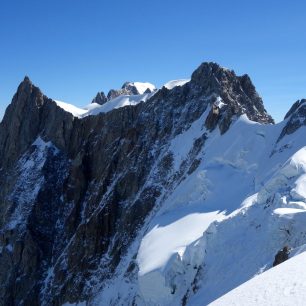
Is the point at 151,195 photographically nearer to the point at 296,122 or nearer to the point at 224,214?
the point at 224,214

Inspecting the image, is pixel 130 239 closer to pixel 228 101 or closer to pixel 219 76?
pixel 228 101

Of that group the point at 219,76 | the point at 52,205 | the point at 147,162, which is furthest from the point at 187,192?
the point at 52,205

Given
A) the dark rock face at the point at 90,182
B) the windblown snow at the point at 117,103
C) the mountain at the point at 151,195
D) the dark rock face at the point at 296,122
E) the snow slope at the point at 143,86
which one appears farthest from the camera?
the snow slope at the point at 143,86

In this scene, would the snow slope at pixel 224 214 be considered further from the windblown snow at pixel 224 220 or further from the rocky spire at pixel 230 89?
the rocky spire at pixel 230 89

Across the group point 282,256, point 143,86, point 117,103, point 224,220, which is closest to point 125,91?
point 143,86

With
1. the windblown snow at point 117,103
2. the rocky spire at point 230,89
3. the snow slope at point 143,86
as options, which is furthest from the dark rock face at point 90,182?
the snow slope at point 143,86
